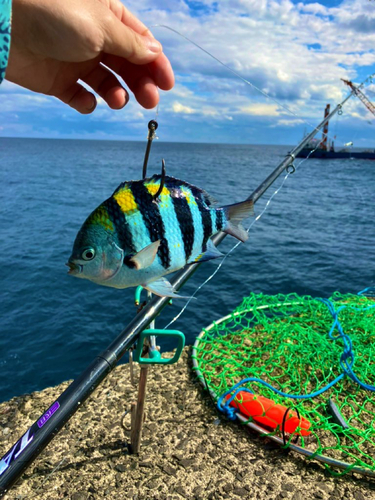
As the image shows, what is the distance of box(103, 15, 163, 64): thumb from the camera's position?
55.7 inches

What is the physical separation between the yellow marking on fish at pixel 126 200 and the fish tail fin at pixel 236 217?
357 millimetres

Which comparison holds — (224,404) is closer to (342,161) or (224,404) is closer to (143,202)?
(143,202)

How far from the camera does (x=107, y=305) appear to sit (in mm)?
11602

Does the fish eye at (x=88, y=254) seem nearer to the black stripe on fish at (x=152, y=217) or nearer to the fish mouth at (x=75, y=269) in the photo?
the fish mouth at (x=75, y=269)

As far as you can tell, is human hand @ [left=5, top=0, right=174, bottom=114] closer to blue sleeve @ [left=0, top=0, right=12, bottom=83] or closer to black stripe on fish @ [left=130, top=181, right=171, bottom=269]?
blue sleeve @ [left=0, top=0, right=12, bottom=83]

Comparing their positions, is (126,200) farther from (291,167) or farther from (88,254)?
(291,167)

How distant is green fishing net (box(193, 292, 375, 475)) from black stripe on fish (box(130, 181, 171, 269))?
3112mm

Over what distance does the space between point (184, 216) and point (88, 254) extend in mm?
326

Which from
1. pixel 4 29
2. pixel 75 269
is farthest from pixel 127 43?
pixel 75 269

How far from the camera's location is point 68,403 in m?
2.29

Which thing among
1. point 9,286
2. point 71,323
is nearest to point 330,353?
point 71,323

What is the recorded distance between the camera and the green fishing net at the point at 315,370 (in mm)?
3666

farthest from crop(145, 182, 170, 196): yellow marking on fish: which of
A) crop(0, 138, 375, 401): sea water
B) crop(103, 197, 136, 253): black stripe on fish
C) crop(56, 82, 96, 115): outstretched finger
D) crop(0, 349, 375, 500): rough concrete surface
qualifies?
crop(0, 138, 375, 401): sea water

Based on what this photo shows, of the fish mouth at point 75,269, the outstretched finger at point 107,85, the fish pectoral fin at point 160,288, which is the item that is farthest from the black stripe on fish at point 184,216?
the outstretched finger at point 107,85
